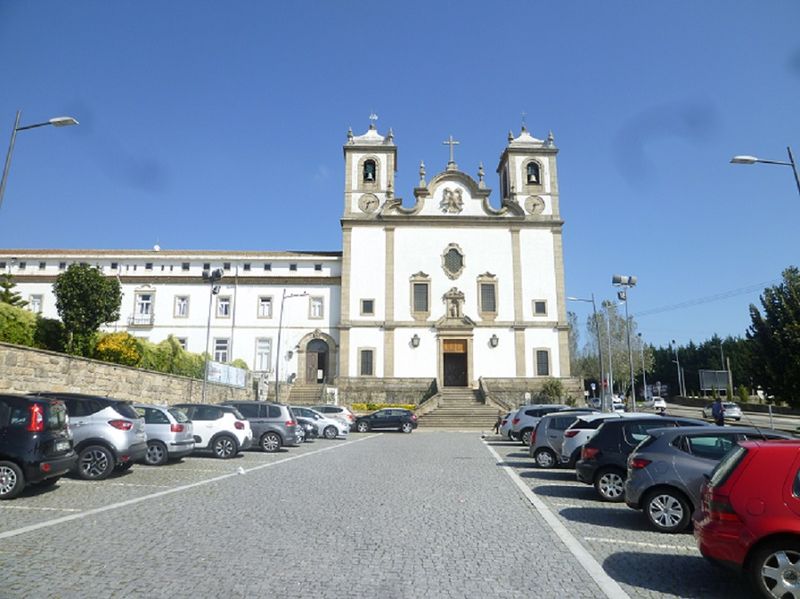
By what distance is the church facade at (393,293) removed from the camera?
150 ft

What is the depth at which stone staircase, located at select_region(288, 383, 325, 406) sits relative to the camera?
43.4 m

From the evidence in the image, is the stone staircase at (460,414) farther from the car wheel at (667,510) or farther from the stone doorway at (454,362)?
the car wheel at (667,510)

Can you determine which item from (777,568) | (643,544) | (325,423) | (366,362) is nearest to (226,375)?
(325,423)

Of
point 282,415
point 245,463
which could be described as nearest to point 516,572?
point 245,463

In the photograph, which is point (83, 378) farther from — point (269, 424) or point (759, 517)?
point (759, 517)

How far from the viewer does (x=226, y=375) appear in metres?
35.6

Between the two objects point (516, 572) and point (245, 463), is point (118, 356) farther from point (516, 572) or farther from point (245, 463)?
point (516, 572)

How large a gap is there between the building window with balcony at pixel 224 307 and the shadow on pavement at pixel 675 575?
146 feet

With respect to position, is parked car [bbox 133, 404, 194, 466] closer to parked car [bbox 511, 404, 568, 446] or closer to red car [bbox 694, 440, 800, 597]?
red car [bbox 694, 440, 800, 597]

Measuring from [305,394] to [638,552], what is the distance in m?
38.9

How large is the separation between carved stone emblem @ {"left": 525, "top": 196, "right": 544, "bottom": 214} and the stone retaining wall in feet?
99.0

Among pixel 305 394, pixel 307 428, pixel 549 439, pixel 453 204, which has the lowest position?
pixel 307 428

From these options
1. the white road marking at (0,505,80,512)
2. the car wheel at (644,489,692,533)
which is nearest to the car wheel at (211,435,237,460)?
the white road marking at (0,505,80,512)

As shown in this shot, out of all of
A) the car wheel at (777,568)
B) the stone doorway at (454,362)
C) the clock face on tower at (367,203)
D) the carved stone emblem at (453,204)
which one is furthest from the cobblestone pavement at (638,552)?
the clock face on tower at (367,203)
